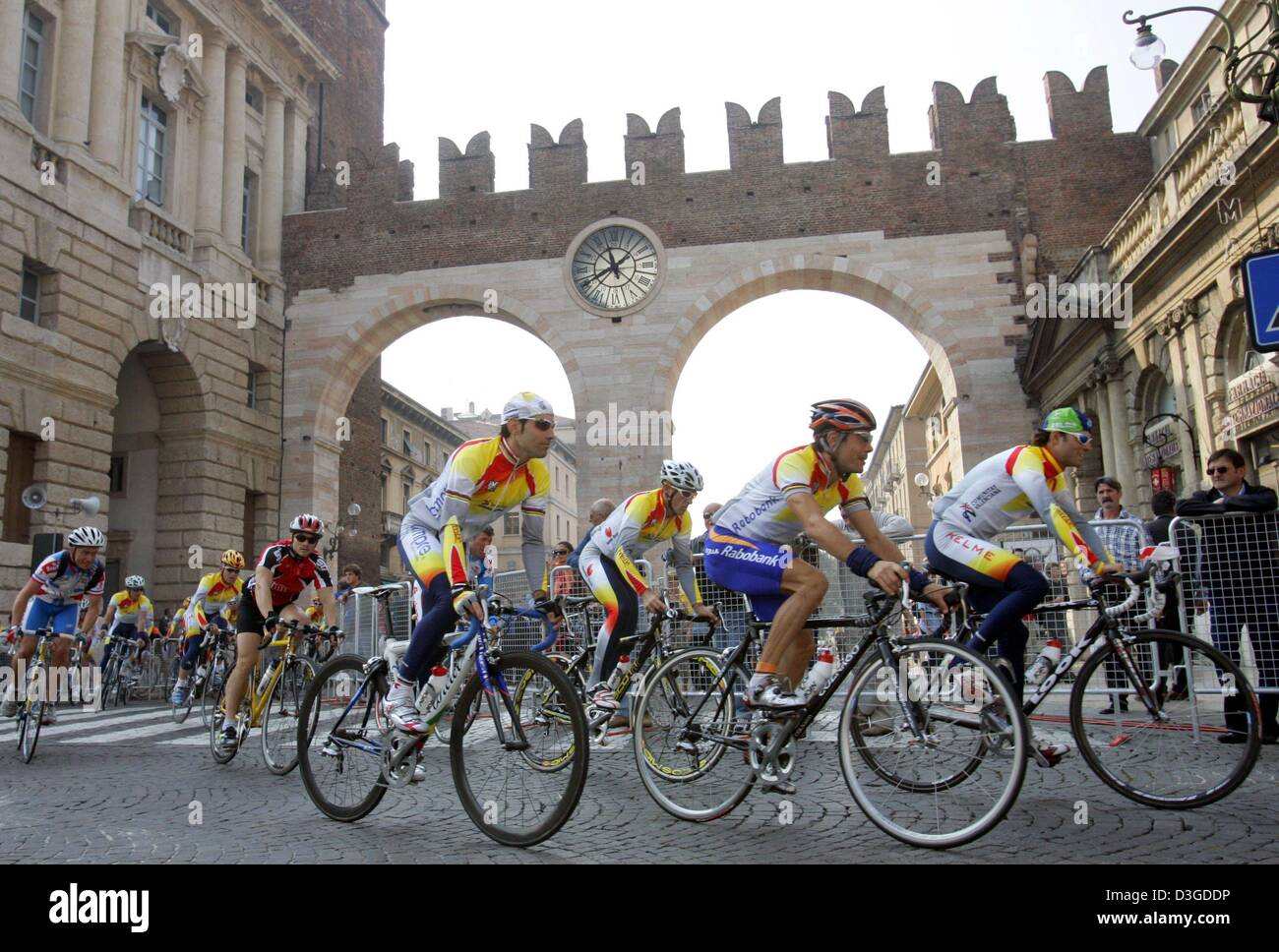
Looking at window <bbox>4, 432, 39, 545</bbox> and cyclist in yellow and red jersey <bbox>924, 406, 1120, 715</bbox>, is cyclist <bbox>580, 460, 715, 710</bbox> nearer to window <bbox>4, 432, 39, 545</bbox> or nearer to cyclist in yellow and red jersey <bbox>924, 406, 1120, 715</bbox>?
cyclist in yellow and red jersey <bbox>924, 406, 1120, 715</bbox>

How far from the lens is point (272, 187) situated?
92.2 ft

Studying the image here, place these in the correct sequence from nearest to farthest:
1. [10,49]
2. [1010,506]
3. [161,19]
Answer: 1. [1010,506]
2. [10,49]
3. [161,19]

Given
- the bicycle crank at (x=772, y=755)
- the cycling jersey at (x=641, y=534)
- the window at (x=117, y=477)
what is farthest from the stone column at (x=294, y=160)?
the bicycle crank at (x=772, y=755)

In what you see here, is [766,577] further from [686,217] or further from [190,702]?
[686,217]

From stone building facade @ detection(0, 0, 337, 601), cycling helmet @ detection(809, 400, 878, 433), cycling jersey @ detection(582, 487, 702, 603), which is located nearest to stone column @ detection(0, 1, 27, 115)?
stone building facade @ detection(0, 0, 337, 601)

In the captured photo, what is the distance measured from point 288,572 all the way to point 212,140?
21.4m

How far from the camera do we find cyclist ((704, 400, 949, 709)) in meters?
4.40

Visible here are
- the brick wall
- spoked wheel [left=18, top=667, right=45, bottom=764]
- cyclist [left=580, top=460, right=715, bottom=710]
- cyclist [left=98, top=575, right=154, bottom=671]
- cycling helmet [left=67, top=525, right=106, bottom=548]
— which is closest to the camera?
cyclist [left=580, top=460, right=715, bottom=710]

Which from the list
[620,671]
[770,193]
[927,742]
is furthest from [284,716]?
[770,193]

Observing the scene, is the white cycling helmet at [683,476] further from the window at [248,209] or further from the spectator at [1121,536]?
the window at [248,209]

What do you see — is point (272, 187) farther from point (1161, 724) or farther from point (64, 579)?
point (1161, 724)

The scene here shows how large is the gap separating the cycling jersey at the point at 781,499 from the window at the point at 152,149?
2220 centimetres

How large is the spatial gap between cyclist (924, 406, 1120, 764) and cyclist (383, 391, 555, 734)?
7.60ft
